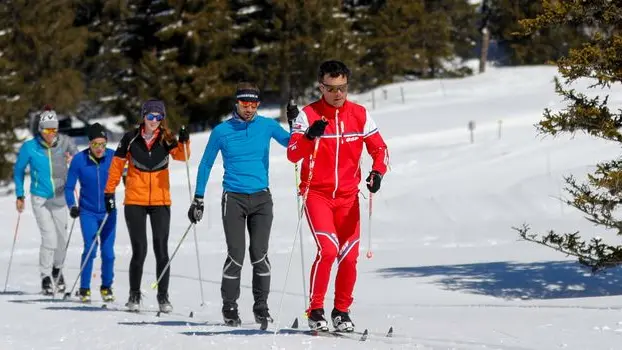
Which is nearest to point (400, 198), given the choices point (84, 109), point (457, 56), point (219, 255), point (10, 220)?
point (219, 255)

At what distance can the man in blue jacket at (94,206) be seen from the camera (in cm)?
1311

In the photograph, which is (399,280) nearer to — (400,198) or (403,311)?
(403,311)

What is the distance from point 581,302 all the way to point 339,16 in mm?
39314

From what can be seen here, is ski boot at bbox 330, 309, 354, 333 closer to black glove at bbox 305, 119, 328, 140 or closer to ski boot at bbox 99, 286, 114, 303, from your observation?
black glove at bbox 305, 119, 328, 140

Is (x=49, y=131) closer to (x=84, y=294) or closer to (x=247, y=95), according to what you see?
(x=84, y=294)

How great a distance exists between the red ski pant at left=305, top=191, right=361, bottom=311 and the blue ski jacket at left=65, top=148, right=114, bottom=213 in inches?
190

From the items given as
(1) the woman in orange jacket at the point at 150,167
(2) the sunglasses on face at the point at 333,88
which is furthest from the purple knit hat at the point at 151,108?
(2) the sunglasses on face at the point at 333,88

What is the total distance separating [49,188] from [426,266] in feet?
19.0

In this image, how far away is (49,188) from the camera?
14.5 m

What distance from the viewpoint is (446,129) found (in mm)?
38500

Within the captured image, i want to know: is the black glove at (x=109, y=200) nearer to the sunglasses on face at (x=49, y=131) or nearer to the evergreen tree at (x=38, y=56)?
the sunglasses on face at (x=49, y=131)

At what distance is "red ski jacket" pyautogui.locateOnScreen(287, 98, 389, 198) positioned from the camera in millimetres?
8734

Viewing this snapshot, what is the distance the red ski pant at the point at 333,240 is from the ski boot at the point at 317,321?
0.04 meters

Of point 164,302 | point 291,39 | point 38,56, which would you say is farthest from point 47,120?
point 38,56
